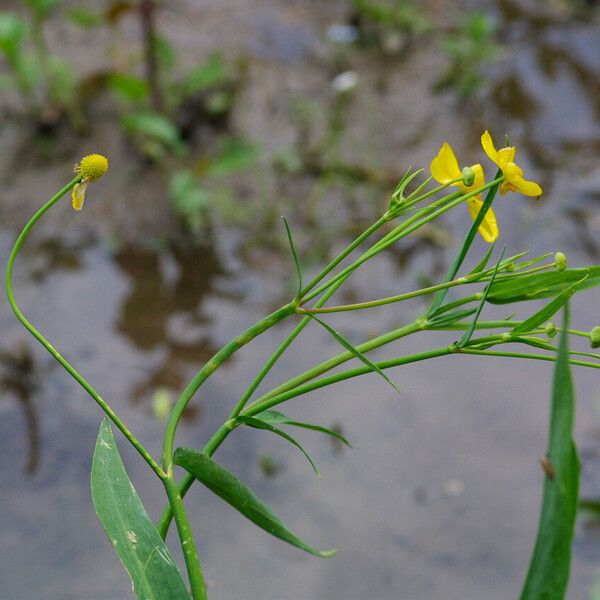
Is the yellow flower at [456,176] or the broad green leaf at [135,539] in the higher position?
the yellow flower at [456,176]

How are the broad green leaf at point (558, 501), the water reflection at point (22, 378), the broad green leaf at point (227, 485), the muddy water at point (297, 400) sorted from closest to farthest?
1. the broad green leaf at point (558, 501)
2. the broad green leaf at point (227, 485)
3. the muddy water at point (297, 400)
4. the water reflection at point (22, 378)

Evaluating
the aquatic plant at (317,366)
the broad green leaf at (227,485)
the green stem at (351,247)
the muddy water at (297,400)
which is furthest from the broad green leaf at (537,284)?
the muddy water at (297,400)

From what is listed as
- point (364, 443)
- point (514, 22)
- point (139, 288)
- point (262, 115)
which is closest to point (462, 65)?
point (514, 22)

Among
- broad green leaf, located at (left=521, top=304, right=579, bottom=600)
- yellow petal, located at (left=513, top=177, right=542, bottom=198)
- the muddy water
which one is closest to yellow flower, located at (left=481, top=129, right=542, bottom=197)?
yellow petal, located at (left=513, top=177, right=542, bottom=198)

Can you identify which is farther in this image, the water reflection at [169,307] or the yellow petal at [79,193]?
the water reflection at [169,307]

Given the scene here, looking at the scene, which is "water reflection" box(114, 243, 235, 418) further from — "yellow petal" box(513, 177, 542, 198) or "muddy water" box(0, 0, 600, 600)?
"yellow petal" box(513, 177, 542, 198)

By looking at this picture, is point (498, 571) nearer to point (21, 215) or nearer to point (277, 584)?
point (277, 584)

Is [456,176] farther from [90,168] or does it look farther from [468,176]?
[90,168]

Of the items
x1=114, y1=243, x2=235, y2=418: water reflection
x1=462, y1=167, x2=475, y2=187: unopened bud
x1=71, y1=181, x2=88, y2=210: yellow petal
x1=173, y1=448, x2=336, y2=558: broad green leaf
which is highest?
x1=114, y1=243, x2=235, y2=418: water reflection

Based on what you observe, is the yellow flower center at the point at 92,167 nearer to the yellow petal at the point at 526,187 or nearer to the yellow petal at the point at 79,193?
the yellow petal at the point at 79,193
